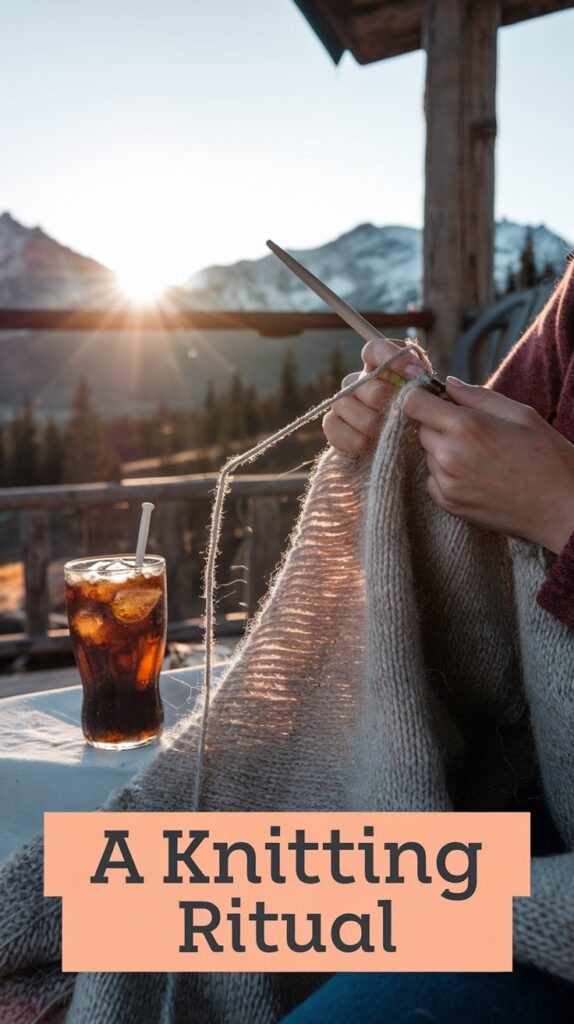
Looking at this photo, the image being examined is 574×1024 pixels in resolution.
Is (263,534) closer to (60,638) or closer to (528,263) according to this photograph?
(60,638)

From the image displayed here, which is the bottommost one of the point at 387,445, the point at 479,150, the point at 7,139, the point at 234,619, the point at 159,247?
the point at 234,619

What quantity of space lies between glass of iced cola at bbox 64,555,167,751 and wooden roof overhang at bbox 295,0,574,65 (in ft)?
8.97

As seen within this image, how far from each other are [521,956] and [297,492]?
2658mm

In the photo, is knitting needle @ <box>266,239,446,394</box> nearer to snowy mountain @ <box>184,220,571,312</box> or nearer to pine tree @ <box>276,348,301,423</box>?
pine tree @ <box>276,348,301,423</box>

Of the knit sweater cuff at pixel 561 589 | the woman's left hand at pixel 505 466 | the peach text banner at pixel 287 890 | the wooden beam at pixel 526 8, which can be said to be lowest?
the peach text banner at pixel 287 890

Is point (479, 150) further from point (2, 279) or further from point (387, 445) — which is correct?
point (2, 279)

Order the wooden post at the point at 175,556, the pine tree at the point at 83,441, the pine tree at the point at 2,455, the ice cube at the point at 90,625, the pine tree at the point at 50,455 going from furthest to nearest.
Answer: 1. the pine tree at the point at 2,455
2. the pine tree at the point at 50,455
3. the pine tree at the point at 83,441
4. the wooden post at the point at 175,556
5. the ice cube at the point at 90,625

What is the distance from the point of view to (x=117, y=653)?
94cm

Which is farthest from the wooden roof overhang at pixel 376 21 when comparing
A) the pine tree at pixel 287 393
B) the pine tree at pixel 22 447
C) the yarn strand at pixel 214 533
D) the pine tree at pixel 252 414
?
the pine tree at pixel 22 447

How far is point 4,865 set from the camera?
65 cm

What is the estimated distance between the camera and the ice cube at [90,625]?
3.07 ft

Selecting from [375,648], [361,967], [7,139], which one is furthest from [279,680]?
[7,139]

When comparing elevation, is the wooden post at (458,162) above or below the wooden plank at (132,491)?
above

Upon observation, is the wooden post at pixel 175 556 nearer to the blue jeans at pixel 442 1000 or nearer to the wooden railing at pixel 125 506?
the wooden railing at pixel 125 506
